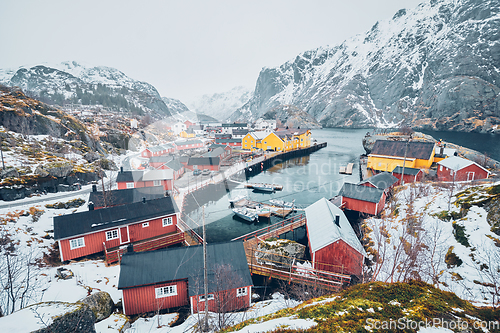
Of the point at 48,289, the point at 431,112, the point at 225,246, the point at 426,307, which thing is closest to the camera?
the point at 426,307

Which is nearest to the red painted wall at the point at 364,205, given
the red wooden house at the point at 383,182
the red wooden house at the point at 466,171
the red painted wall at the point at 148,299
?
the red wooden house at the point at 383,182

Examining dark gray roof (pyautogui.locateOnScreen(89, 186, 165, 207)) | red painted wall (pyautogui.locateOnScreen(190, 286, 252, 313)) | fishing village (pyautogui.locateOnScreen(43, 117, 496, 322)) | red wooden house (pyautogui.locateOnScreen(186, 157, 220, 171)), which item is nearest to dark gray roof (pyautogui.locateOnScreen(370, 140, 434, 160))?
fishing village (pyautogui.locateOnScreen(43, 117, 496, 322))

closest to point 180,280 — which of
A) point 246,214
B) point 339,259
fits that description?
point 339,259

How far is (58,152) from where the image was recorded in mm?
39438

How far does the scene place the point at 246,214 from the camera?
30750 mm

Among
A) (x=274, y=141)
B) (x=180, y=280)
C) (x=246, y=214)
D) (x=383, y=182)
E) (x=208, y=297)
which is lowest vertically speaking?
(x=246, y=214)

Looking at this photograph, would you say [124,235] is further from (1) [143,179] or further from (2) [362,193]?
(2) [362,193]

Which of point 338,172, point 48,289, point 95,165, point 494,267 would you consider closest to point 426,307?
point 494,267

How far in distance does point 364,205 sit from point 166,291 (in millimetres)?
24178

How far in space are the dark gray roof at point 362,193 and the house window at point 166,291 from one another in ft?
76.5

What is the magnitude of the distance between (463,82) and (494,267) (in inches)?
7101

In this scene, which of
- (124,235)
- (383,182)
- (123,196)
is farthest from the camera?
(383,182)

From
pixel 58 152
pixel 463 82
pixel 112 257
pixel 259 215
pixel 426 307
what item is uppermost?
pixel 463 82

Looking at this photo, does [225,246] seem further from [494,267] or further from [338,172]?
[338,172]
